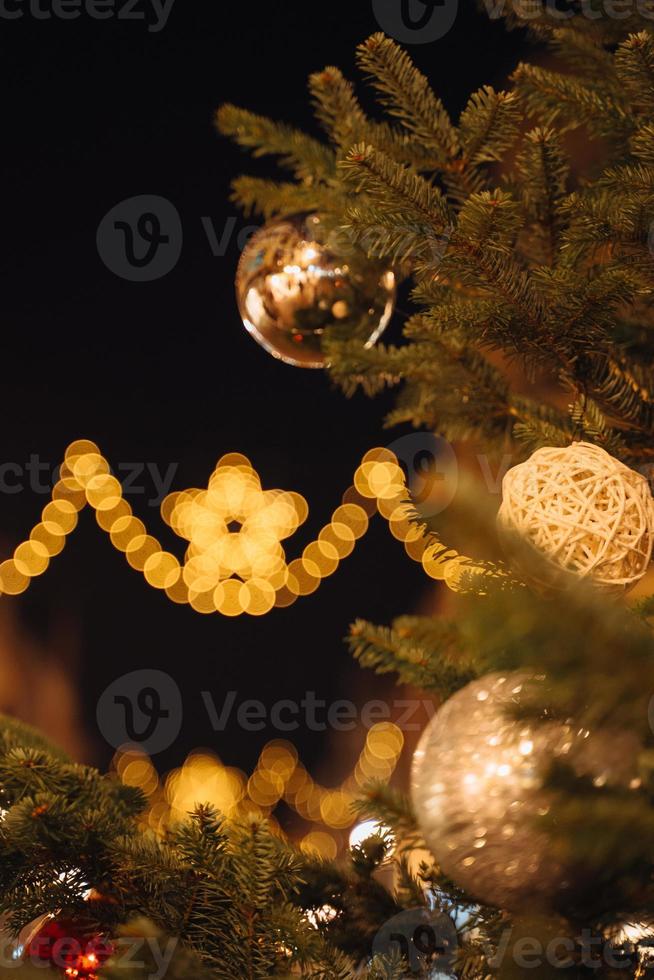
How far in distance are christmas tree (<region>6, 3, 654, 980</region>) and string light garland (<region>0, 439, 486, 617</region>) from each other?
311 centimetres

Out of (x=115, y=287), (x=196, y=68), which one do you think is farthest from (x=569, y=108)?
(x=115, y=287)

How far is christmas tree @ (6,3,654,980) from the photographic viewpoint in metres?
0.33

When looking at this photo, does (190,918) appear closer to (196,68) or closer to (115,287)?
(196,68)

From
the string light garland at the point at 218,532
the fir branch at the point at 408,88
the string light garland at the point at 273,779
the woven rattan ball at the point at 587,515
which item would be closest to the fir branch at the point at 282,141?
the fir branch at the point at 408,88

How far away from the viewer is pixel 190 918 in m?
0.59

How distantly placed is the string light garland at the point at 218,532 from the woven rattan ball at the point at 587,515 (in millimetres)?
3275

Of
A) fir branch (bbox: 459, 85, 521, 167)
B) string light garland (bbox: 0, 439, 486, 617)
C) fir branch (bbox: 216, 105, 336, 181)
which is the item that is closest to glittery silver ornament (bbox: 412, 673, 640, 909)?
fir branch (bbox: 459, 85, 521, 167)

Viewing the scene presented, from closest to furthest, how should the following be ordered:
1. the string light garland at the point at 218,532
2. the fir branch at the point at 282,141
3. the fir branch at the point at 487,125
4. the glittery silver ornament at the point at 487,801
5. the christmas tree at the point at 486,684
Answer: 1. the christmas tree at the point at 486,684
2. the glittery silver ornament at the point at 487,801
3. the fir branch at the point at 487,125
4. the fir branch at the point at 282,141
5. the string light garland at the point at 218,532

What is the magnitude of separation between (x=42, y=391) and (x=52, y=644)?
117cm

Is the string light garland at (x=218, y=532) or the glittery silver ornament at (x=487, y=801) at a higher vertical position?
the glittery silver ornament at (x=487, y=801)

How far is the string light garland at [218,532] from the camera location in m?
3.99

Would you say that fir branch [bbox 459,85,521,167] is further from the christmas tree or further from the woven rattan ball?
the woven rattan ball

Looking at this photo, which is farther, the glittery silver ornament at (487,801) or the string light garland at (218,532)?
the string light garland at (218,532)

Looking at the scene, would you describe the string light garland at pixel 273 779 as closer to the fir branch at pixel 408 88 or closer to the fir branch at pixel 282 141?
the fir branch at pixel 282 141
